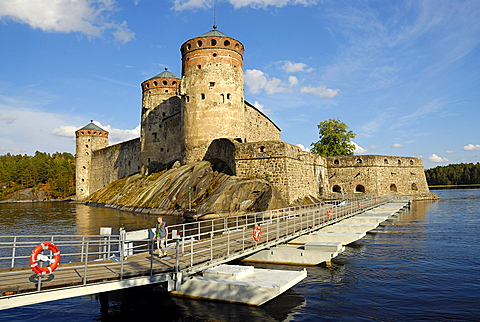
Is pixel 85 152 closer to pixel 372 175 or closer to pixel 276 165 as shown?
pixel 276 165

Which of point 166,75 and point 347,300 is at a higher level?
point 166,75

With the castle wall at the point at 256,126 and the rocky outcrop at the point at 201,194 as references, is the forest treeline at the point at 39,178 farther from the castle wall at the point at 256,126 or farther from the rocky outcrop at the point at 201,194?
the castle wall at the point at 256,126

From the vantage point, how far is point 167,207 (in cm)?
3775

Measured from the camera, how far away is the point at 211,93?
4419cm

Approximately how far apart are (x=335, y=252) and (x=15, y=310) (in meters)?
12.4

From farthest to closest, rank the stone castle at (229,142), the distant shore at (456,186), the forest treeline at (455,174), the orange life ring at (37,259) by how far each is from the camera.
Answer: the forest treeline at (455,174) < the distant shore at (456,186) < the stone castle at (229,142) < the orange life ring at (37,259)

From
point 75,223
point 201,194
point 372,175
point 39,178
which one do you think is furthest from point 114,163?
point 372,175

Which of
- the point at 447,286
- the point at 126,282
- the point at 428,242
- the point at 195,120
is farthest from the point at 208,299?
the point at 195,120

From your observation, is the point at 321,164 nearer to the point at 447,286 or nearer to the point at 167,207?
the point at 167,207

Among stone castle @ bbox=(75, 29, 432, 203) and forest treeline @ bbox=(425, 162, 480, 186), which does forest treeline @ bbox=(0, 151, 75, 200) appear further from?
forest treeline @ bbox=(425, 162, 480, 186)

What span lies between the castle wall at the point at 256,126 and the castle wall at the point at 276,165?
13.1m

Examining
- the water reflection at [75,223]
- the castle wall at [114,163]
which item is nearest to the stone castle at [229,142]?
the castle wall at [114,163]

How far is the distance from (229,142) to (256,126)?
1400 centimetres

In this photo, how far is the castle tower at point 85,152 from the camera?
3086 inches
